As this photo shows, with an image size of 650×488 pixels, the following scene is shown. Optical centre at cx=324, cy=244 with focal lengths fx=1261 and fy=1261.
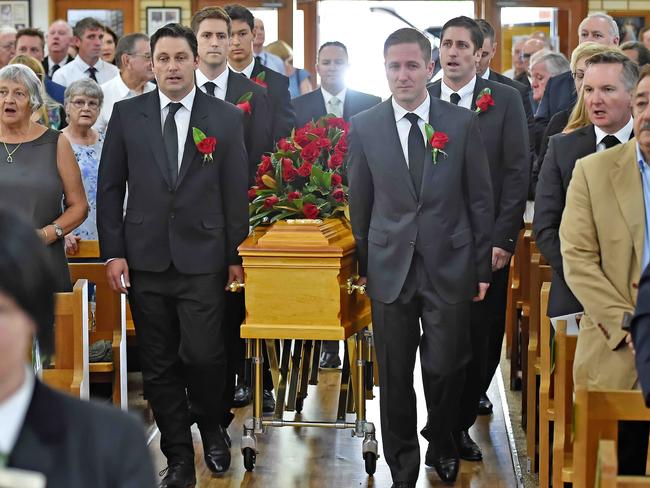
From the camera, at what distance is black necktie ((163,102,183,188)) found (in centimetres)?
490

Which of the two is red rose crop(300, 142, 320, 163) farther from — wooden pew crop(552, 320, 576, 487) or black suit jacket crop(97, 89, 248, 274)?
wooden pew crop(552, 320, 576, 487)

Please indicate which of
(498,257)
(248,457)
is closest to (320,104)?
(498,257)

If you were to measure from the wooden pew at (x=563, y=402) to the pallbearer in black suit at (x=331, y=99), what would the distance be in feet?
9.87

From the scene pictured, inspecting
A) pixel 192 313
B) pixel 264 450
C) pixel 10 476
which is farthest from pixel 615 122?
pixel 10 476

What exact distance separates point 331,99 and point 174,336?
2626 millimetres

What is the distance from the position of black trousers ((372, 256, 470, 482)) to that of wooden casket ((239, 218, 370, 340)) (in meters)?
0.18

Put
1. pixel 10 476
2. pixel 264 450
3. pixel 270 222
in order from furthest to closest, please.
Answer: pixel 264 450 → pixel 270 222 → pixel 10 476

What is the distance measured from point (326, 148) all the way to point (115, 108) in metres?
0.91

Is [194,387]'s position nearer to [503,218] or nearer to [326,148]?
[326,148]

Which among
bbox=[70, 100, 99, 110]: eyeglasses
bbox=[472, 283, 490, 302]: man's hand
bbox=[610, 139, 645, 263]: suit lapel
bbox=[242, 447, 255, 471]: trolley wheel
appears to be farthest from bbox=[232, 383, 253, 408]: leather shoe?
bbox=[610, 139, 645, 263]: suit lapel

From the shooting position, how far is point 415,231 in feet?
15.3

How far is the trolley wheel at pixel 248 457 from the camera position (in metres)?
5.18

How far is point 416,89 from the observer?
4711mm

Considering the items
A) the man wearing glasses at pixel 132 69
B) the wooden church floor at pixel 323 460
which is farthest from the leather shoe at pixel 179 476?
the man wearing glasses at pixel 132 69
